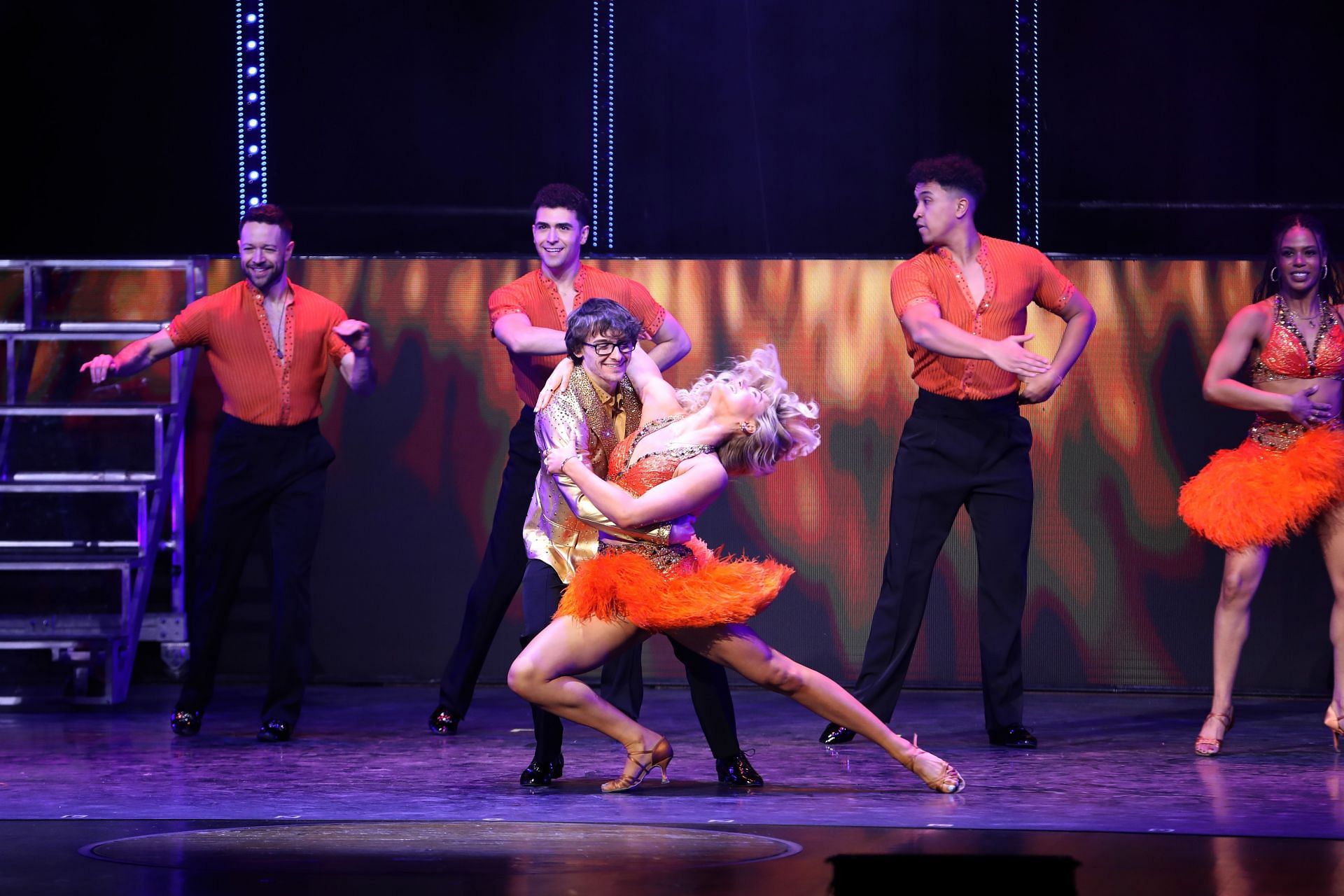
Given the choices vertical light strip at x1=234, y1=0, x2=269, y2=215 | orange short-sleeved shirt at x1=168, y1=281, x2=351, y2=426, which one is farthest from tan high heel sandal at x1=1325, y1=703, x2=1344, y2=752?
vertical light strip at x1=234, y1=0, x2=269, y2=215

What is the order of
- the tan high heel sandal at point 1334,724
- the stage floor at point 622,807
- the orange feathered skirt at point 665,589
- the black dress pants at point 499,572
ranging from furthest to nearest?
1. the black dress pants at point 499,572
2. the tan high heel sandal at point 1334,724
3. the orange feathered skirt at point 665,589
4. the stage floor at point 622,807

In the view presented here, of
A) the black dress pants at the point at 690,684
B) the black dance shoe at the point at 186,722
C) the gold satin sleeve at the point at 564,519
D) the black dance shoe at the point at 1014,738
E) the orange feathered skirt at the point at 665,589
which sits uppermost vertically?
the gold satin sleeve at the point at 564,519

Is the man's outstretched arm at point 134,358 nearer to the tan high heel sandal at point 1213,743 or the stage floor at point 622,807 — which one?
the stage floor at point 622,807

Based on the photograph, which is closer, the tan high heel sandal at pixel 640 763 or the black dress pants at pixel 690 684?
the tan high heel sandal at pixel 640 763

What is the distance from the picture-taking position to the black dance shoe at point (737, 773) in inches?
179

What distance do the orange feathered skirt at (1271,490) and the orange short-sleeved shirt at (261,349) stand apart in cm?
278

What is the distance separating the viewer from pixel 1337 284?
5562 millimetres

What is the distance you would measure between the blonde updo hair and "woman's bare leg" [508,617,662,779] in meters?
0.50

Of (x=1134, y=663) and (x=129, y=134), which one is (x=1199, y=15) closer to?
(x=1134, y=663)

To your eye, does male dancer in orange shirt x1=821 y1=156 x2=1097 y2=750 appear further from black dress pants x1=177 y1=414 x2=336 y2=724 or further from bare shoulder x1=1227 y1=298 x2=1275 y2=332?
black dress pants x1=177 y1=414 x2=336 y2=724

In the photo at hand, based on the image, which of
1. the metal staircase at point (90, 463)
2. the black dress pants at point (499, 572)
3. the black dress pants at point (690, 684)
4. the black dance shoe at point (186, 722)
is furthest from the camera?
the metal staircase at point (90, 463)

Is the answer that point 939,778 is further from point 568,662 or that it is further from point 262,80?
point 262,80

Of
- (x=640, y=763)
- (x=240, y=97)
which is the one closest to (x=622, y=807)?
(x=640, y=763)

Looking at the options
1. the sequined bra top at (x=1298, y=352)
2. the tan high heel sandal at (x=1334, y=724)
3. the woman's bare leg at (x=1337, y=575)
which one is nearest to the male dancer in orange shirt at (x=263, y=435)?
the sequined bra top at (x=1298, y=352)
